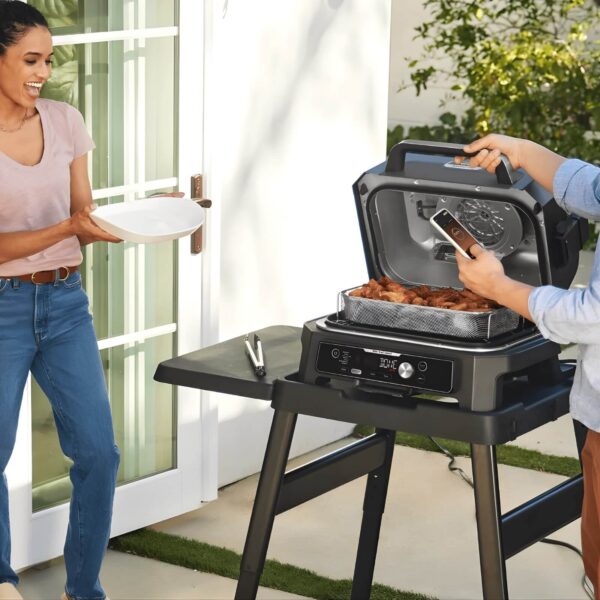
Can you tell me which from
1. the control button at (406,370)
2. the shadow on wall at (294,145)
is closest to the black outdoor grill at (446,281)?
the control button at (406,370)

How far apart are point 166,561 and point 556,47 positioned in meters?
5.28

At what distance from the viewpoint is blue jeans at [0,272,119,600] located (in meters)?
2.92

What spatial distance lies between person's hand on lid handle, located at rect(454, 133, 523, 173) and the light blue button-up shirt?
20 cm

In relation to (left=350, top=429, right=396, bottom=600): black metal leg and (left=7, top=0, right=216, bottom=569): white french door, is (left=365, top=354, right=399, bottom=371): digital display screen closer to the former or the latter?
(left=350, top=429, right=396, bottom=600): black metal leg

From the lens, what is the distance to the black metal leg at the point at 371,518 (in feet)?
10.6

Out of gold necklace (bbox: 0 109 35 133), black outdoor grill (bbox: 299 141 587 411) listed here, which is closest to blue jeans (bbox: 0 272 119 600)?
gold necklace (bbox: 0 109 35 133)

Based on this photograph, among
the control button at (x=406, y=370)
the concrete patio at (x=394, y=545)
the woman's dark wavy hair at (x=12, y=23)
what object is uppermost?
the woman's dark wavy hair at (x=12, y=23)

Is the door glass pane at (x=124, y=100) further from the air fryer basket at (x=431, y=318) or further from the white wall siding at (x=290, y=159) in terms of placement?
the air fryer basket at (x=431, y=318)

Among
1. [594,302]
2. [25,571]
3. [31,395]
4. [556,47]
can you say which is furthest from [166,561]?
[556,47]

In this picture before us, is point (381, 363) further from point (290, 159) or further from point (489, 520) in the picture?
point (290, 159)

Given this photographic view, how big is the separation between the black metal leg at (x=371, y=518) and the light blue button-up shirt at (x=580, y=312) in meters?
0.87

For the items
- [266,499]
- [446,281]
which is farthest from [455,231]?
[266,499]

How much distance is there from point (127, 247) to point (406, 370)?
138cm

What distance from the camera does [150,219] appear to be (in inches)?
117
